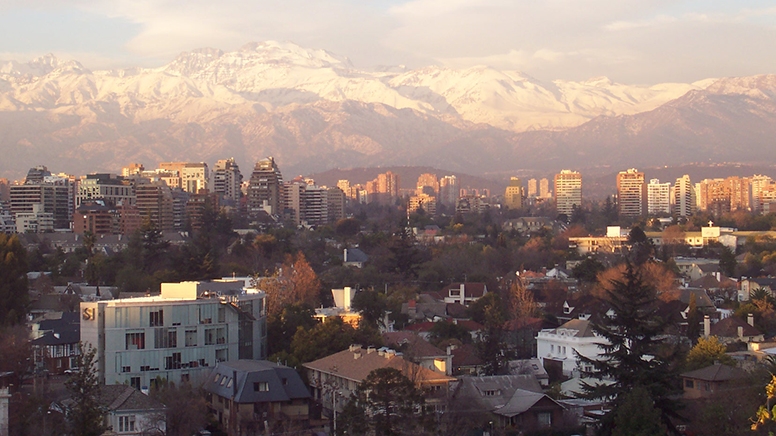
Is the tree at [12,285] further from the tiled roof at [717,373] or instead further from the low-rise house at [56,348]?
the tiled roof at [717,373]

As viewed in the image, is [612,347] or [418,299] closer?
[612,347]

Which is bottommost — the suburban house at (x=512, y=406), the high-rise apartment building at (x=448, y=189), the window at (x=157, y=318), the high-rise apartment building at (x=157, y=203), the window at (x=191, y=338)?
the suburban house at (x=512, y=406)

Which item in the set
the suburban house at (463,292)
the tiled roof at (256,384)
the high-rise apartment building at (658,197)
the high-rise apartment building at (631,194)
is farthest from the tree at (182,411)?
the high-rise apartment building at (658,197)

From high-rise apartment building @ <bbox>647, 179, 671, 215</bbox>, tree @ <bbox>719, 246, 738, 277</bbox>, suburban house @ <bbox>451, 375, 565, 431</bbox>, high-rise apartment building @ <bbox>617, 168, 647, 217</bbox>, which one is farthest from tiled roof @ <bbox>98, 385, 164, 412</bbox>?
high-rise apartment building @ <bbox>647, 179, 671, 215</bbox>

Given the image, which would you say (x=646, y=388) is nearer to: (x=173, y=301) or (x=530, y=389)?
(x=530, y=389)

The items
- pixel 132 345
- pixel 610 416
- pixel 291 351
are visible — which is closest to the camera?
pixel 610 416

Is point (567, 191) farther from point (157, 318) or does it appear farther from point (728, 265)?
point (157, 318)

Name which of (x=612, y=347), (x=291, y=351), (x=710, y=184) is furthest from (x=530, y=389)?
(x=710, y=184)
